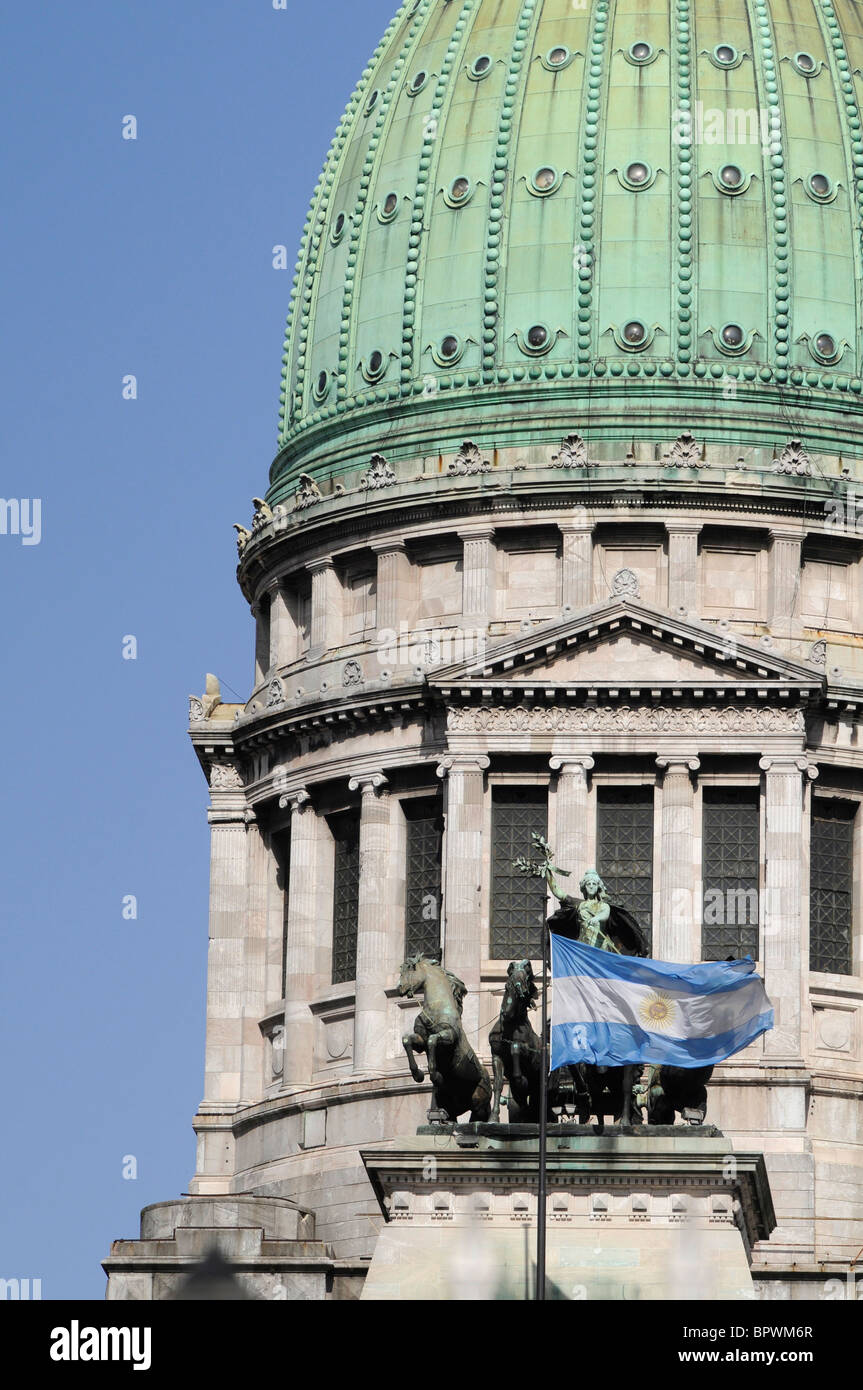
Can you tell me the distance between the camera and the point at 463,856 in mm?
83250

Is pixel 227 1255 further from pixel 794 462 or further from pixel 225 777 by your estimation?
pixel 794 462

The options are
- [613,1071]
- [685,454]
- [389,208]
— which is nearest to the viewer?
[613,1071]

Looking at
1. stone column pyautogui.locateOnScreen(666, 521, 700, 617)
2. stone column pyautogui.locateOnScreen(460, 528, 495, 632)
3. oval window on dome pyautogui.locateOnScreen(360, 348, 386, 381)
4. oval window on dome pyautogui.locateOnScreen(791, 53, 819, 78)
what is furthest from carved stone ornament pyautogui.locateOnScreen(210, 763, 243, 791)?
oval window on dome pyautogui.locateOnScreen(791, 53, 819, 78)

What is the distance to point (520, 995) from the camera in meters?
65.4

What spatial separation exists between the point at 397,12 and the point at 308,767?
777 inches

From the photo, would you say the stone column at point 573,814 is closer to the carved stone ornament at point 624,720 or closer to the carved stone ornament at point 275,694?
the carved stone ornament at point 624,720

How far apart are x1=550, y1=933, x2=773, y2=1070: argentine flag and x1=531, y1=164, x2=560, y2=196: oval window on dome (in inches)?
1129

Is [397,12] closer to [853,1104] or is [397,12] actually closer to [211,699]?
[211,699]

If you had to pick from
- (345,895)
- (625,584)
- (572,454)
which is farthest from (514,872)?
(572,454)

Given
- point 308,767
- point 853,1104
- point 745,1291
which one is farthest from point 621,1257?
point 308,767

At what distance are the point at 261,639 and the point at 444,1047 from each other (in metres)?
28.5

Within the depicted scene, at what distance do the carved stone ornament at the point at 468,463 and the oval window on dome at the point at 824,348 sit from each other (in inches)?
322

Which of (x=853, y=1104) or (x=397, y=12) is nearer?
(x=853, y=1104)
